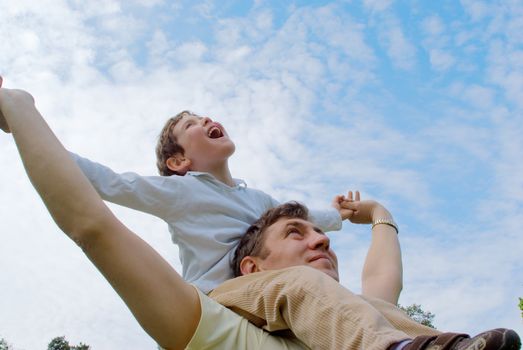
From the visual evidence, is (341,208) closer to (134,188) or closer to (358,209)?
(358,209)

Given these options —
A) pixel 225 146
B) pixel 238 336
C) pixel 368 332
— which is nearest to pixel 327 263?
pixel 238 336

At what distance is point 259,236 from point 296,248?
0.24 metres

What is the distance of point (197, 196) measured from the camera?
3492 millimetres

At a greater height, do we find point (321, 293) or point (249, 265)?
point (249, 265)

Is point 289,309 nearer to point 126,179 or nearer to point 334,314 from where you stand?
point 334,314

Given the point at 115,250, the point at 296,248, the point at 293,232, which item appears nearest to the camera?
the point at 115,250

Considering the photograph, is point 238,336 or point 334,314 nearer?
point 334,314

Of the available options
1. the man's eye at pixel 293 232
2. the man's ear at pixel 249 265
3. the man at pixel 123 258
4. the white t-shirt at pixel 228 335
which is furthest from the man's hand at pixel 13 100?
the man's eye at pixel 293 232

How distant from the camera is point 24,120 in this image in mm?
2346

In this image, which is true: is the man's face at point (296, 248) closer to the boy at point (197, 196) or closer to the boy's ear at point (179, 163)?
the boy at point (197, 196)

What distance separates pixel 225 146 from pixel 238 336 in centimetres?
183

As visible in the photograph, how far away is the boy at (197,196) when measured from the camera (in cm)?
321

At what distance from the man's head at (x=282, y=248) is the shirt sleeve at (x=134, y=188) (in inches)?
18.8

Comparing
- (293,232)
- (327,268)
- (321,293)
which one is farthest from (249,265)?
(321,293)
